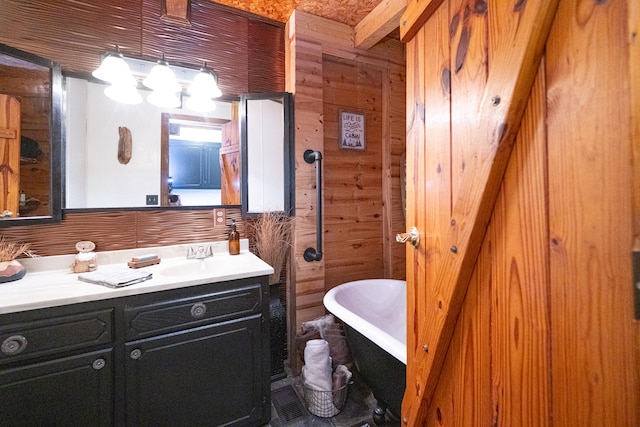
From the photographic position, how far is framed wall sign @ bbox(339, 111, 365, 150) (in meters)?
2.01

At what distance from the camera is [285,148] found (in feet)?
5.86

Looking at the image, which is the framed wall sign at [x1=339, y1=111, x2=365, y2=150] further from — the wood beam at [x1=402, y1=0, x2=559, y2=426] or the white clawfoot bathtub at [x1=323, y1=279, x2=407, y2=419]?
the wood beam at [x1=402, y1=0, x2=559, y2=426]

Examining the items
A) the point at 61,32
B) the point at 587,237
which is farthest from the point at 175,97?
the point at 587,237

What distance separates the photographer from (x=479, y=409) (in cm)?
59

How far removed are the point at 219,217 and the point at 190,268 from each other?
37 centimetres

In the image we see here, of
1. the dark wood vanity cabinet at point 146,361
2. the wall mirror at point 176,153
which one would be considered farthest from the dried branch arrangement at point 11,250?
the dark wood vanity cabinet at point 146,361

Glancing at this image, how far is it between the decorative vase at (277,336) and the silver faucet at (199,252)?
47cm

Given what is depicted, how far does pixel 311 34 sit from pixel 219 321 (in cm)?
188

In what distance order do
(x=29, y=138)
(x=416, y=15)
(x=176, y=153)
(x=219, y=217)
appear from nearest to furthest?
(x=416, y=15), (x=29, y=138), (x=176, y=153), (x=219, y=217)

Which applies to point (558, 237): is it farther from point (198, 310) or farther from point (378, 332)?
point (198, 310)

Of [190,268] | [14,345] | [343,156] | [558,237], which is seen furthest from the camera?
[343,156]

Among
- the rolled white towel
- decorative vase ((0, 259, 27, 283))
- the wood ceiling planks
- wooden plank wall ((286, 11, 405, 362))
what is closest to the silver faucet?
wooden plank wall ((286, 11, 405, 362))

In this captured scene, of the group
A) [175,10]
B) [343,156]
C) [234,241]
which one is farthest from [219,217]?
[175,10]

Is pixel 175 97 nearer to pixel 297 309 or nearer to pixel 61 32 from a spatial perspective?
pixel 61 32
